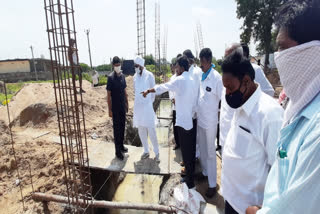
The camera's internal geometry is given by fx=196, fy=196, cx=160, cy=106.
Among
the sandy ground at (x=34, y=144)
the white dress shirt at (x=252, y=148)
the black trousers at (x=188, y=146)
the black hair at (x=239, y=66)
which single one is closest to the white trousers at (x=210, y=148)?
the black trousers at (x=188, y=146)

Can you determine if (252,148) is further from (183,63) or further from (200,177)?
(200,177)

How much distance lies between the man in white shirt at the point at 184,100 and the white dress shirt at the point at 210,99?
0.16m

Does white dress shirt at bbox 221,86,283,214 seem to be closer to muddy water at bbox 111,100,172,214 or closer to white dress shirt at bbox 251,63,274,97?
white dress shirt at bbox 251,63,274,97

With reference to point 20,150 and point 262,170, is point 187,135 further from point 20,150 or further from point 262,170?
point 20,150

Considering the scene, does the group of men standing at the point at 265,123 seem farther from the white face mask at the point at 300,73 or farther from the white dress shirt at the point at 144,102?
the white dress shirt at the point at 144,102

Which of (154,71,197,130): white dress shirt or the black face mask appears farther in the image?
(154,71,197,130): white dress shirt

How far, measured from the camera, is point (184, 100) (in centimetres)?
288

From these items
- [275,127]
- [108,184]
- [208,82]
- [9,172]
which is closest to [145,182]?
[108,184]

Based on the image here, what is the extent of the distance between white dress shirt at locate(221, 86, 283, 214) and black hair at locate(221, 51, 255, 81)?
0.16 metres

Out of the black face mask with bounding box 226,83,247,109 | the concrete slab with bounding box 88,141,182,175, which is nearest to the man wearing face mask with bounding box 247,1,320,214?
the black face mask with bounding box 226,83,247,109

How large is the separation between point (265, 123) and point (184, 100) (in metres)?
1.64

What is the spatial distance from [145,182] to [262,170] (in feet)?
16.9

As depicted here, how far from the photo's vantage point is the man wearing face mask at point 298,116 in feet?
2.15

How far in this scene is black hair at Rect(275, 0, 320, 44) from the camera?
0.79 meters
